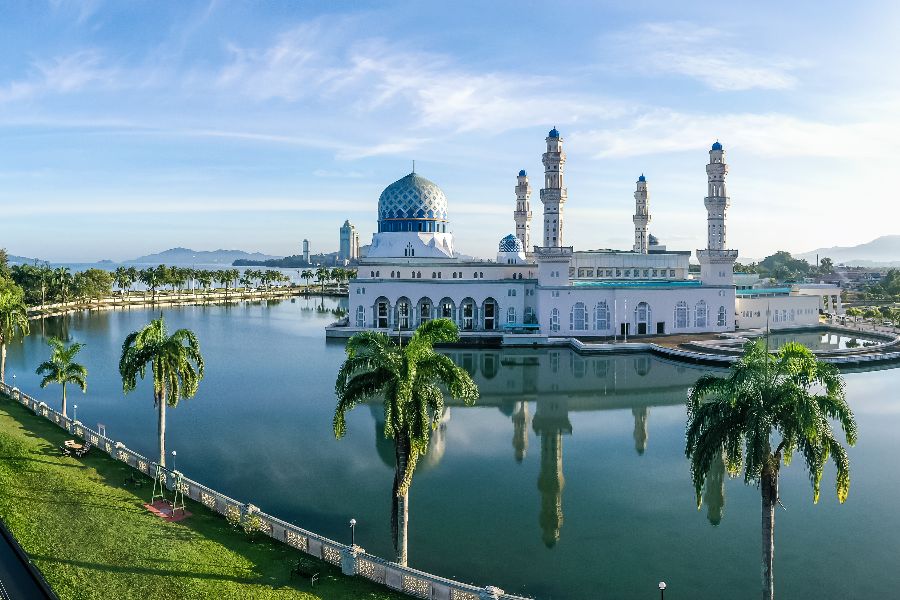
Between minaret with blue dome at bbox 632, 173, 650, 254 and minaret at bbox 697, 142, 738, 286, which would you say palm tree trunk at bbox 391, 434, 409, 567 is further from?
minaret with blue dome at bbox 632, 173, 650, 254

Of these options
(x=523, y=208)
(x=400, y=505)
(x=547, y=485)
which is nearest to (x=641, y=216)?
(x=523, y=208)

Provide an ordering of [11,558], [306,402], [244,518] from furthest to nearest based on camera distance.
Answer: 1. [306,402]
2. [244,518]
3. [11,558]

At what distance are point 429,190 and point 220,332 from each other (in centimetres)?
3116

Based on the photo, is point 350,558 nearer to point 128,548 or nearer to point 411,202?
point 128,548

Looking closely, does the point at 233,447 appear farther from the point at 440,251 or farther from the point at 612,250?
the point at 612,250

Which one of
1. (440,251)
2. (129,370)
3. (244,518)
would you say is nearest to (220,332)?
(440,251)

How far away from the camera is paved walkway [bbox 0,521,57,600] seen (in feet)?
44.2

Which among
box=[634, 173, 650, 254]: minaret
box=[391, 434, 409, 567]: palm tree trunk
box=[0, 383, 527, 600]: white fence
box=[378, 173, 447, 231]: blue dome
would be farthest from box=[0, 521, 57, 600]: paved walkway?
box=[634, 173, 650, 254]: minaret

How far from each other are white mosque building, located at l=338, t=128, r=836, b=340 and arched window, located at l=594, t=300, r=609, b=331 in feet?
0.33

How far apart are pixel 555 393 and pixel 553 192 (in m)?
29.9

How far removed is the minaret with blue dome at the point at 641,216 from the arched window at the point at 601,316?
953 inches

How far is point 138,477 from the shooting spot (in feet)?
68.0

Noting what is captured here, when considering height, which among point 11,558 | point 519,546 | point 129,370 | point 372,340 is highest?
point 372,340

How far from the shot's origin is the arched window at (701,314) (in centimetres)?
6719
